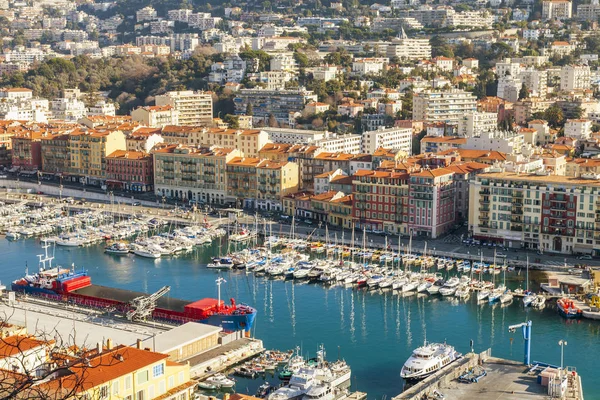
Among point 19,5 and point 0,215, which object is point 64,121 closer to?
point 0,215

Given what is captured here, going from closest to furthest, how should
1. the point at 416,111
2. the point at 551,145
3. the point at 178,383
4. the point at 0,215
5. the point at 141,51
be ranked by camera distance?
the point at 178,383, the point at 0,215, the point at 551,145, the point at 416,111, the point at 141,51

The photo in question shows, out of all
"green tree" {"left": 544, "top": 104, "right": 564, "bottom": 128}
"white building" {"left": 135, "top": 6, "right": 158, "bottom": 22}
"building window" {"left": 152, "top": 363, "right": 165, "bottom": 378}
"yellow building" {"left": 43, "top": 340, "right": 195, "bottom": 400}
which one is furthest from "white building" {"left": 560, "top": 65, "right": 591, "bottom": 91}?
"white building" {"left": 135, "top": 6, "right": 158, "bottom": 22}

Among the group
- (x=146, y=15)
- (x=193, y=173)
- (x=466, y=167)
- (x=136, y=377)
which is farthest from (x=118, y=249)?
(x=146, y=15)

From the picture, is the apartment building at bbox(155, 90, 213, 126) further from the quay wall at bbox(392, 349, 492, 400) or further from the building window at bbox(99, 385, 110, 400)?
the building window at bbox(99, 385, 110, 400)

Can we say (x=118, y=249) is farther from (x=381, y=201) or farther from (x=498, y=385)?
(x=498, y=385)

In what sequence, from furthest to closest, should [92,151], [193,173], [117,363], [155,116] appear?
[155,116] < [92,151] < [193,173] < [117,363]

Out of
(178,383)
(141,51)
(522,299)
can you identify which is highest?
(141,51)

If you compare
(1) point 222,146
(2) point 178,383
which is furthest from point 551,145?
(2) point 178,383

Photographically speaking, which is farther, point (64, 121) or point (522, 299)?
point (64, 121)
